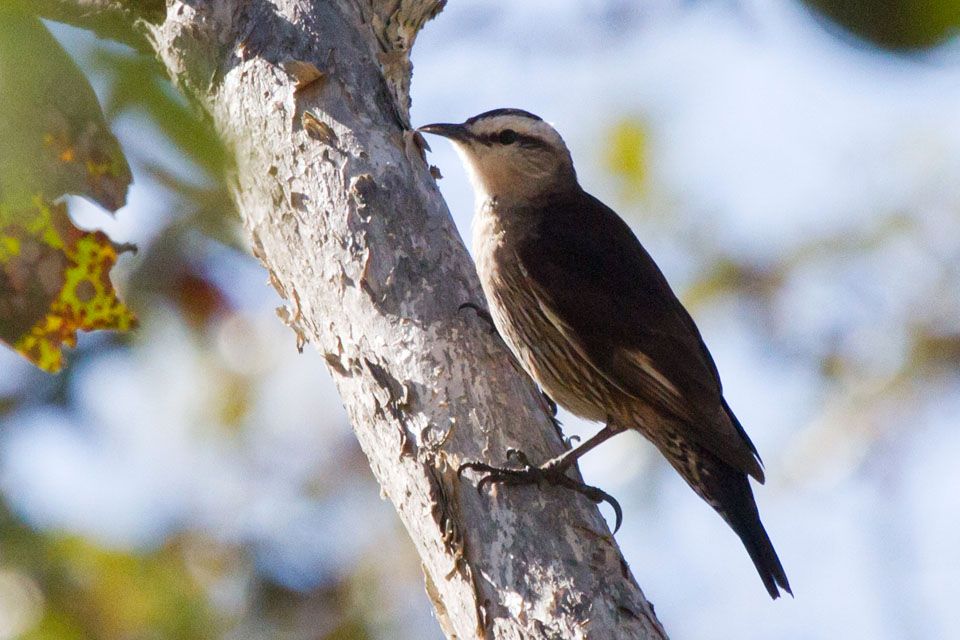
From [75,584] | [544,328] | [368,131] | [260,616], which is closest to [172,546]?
[260,616]

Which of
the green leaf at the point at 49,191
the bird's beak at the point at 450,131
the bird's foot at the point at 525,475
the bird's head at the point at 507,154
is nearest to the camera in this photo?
the green leaf at the point at 49,191

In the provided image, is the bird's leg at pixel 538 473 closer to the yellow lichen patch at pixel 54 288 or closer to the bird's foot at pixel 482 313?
the bird's foot at pixel 482 313

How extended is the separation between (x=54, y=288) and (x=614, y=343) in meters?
2.33

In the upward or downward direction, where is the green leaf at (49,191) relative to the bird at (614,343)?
downward

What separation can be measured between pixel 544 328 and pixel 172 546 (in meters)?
1.76

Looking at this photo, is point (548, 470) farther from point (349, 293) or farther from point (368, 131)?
point (368, 131)

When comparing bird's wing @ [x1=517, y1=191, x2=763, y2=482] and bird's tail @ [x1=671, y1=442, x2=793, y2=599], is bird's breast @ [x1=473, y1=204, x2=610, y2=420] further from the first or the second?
bird's tail @ [x1=671, y1=442, x2=793, y2=599]

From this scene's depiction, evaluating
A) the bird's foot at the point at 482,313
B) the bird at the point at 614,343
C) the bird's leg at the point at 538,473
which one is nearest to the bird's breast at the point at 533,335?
the bird at the point at 614,343

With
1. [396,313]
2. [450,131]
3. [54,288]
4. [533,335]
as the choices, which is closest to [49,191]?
[54,288]

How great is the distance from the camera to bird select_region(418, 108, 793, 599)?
318 centimetres

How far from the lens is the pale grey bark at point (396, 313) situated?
7.55ft

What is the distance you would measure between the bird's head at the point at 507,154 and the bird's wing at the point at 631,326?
0.27 meters

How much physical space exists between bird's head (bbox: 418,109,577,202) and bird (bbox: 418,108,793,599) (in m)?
0.10

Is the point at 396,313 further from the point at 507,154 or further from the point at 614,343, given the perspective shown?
the point at 507,154
